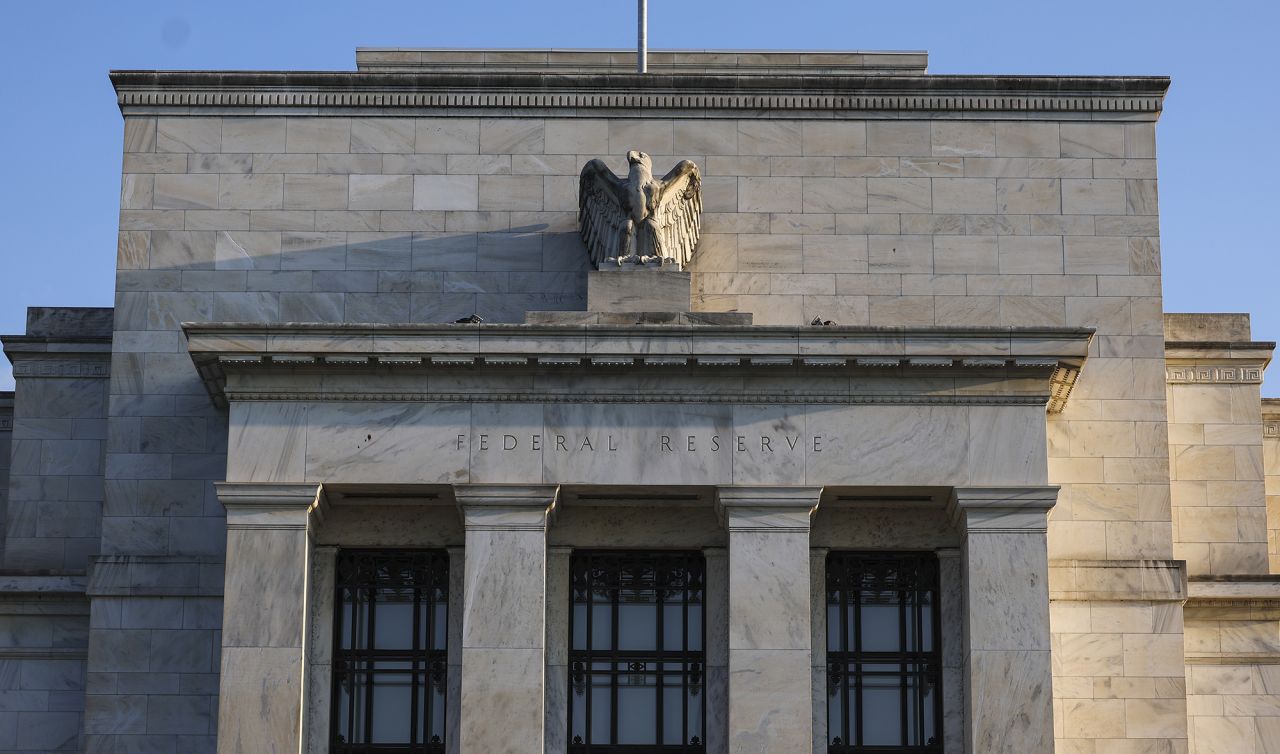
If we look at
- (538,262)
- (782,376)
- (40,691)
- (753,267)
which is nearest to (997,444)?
(782,376)

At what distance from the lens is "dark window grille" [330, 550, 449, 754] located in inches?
1551

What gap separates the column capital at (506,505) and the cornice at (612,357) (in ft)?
4.85

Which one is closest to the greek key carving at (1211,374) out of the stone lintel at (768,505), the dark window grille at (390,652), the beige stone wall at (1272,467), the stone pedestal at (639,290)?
the beige stone wall at (1272,467)

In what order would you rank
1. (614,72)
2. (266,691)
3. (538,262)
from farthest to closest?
(614,72), (538,262), (266,691)

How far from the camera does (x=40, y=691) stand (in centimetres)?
4219

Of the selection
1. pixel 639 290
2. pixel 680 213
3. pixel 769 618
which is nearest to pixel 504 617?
pixel 769 618

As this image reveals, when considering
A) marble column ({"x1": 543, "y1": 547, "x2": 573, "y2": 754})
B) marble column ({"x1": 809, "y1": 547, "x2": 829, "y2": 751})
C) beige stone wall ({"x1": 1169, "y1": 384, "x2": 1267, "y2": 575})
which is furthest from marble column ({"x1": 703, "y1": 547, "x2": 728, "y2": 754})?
beige stone wall ({"x1": 1169, "y1": 384, "x2": 1267, "y2": 575})

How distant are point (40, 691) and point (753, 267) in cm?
1461

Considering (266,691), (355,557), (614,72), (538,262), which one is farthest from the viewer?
(614,72)

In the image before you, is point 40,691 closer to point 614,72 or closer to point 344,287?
point 344,287

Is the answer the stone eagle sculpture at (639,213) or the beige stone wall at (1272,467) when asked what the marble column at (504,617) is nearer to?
the stone eagle sculpture at (639,213)

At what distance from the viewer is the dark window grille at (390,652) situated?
129 ft

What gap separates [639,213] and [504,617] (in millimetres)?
7434

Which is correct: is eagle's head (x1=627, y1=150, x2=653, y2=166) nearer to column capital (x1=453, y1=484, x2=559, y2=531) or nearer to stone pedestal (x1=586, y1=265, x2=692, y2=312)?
stone pedestal (x1=586, y1=265, x2=692, y2=312)
